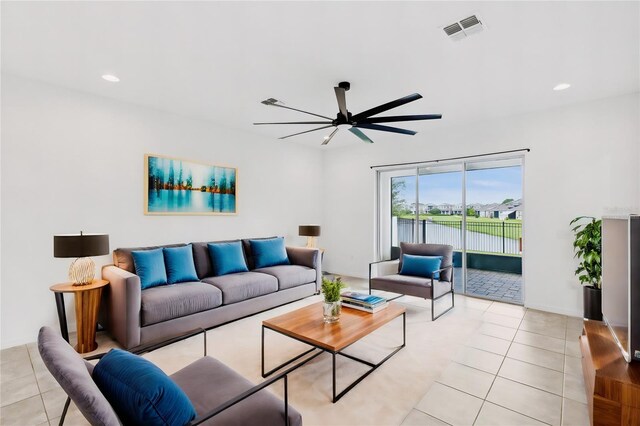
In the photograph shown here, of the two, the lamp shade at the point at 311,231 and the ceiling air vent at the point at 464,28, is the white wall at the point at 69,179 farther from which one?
the ceiling air vent at the point at 464,28

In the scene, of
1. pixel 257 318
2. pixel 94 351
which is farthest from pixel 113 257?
pixel 257 318

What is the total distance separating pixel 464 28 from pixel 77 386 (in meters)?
3.04

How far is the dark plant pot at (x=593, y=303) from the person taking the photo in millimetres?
3436

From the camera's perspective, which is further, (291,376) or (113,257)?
(113,257)

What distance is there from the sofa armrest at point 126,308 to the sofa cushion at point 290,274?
5.59ft

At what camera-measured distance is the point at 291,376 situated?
8.30 feet

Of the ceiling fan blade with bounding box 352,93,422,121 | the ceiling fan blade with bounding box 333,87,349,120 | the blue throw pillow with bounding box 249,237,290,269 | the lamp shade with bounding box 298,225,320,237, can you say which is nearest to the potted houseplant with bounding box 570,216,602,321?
the ceiling fan blade with bounding box 352,93,422,121

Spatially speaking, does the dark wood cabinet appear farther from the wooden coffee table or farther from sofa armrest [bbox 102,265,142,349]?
sofa armrest [bbox 102,265,142,349]

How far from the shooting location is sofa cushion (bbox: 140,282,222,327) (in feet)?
9.96

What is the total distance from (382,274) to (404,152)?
231 centimetres

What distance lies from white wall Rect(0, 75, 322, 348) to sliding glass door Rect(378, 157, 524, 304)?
3296 millimetres

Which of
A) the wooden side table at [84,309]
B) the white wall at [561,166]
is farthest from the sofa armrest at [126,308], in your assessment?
the white wall at [561,166]

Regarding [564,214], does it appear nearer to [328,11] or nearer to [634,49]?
[634,49]

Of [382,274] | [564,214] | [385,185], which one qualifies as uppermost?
[385,185]
